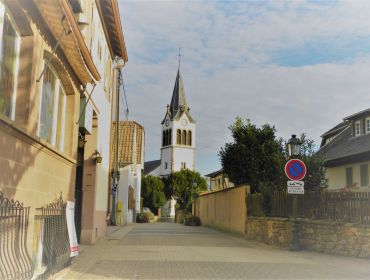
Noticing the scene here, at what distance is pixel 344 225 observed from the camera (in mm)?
13930

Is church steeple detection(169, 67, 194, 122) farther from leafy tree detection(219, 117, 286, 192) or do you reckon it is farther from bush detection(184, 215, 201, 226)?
leafy tree detection(219, 117, 286, 192)

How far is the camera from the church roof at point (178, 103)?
349ft

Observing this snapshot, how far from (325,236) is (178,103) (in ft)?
309

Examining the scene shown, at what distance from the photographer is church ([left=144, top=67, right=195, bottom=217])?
105 metres

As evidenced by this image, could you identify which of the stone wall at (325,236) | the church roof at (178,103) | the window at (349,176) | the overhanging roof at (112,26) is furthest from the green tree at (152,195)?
the stone wall at (325,236)

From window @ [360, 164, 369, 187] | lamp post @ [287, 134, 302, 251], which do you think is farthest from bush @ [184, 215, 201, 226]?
lamp post @ [287, 134, 302, 251]

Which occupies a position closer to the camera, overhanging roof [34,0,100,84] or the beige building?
the beige building

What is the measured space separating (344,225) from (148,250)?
564 centimetres

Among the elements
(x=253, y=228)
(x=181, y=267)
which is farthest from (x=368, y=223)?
(x=253, y=228)

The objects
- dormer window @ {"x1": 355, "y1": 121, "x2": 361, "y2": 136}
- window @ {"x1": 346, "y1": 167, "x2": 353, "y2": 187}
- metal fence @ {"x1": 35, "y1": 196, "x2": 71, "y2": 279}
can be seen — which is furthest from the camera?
dormer window @ {"x1": 355, "y1": 121, "x2": 361, "y2": 136}

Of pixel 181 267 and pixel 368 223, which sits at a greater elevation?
pixel 368 223

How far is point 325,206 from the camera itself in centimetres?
1531

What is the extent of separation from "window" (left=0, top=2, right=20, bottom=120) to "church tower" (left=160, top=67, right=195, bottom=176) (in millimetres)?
95466

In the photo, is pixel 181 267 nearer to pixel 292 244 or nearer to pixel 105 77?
pixel 292 244
